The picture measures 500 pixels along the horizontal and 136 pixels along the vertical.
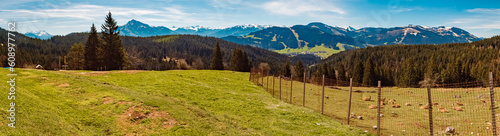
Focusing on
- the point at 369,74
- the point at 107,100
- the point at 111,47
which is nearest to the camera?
the point at 107,100

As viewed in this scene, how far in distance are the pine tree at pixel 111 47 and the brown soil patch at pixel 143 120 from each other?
178 feet

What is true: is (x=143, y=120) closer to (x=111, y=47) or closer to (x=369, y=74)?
(x=111, y=47)

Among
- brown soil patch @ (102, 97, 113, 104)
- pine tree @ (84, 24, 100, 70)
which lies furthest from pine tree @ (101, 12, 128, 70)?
brown soil patch @ (102, 97, 113, 104)

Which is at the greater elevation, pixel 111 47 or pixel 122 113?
pixel 111 47

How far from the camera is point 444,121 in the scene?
65.5 feet

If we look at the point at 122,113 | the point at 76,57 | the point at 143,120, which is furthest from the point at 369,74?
the point at 76,57

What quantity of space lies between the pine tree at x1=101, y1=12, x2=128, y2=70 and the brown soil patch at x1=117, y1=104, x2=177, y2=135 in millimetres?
54383

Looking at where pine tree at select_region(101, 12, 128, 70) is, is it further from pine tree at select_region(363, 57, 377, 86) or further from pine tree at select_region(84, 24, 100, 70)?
pine tree at select_region(363, 57, 377, 86)

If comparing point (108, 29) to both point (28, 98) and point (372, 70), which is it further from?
point (372, 70)

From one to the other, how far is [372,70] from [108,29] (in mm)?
96191

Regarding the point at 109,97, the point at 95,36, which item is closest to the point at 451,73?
the point at 109,97

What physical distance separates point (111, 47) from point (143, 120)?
57.1 meters

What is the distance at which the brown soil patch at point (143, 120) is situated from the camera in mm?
11734

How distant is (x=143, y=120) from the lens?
41.8 feet
